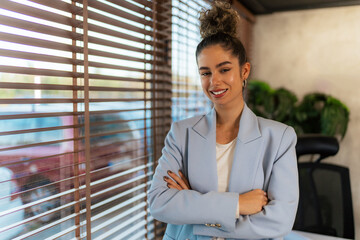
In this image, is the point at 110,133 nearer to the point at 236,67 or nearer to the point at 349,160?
the point at 236,67

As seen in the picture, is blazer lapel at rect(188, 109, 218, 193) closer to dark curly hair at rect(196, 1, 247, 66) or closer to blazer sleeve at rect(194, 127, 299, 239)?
blazer sleeve at rect(194, 127, 299, 239)

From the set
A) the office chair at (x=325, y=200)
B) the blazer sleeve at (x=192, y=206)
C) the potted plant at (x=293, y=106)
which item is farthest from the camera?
the potted plant at (x=293, y=106)

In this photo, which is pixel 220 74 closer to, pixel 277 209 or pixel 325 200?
pixel 277 209

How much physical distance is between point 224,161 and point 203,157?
0.29 feet

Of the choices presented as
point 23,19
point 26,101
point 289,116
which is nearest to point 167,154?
point 26,101

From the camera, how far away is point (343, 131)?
2.93 m

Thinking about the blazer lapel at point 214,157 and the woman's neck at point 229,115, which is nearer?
the blazer lapel at point 214,157

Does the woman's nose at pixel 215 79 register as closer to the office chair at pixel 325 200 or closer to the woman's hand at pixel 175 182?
the woman's hand at pixel 175 182

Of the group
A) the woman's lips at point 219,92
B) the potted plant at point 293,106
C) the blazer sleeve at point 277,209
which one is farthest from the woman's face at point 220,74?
the potted plant at point 293,106

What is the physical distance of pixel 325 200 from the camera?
6.25 ft

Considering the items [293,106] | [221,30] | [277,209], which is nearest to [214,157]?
[277,209]

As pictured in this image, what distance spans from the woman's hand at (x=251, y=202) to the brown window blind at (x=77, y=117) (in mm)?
613

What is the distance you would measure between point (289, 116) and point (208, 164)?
213cm

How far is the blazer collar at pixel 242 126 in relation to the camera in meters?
1.28
